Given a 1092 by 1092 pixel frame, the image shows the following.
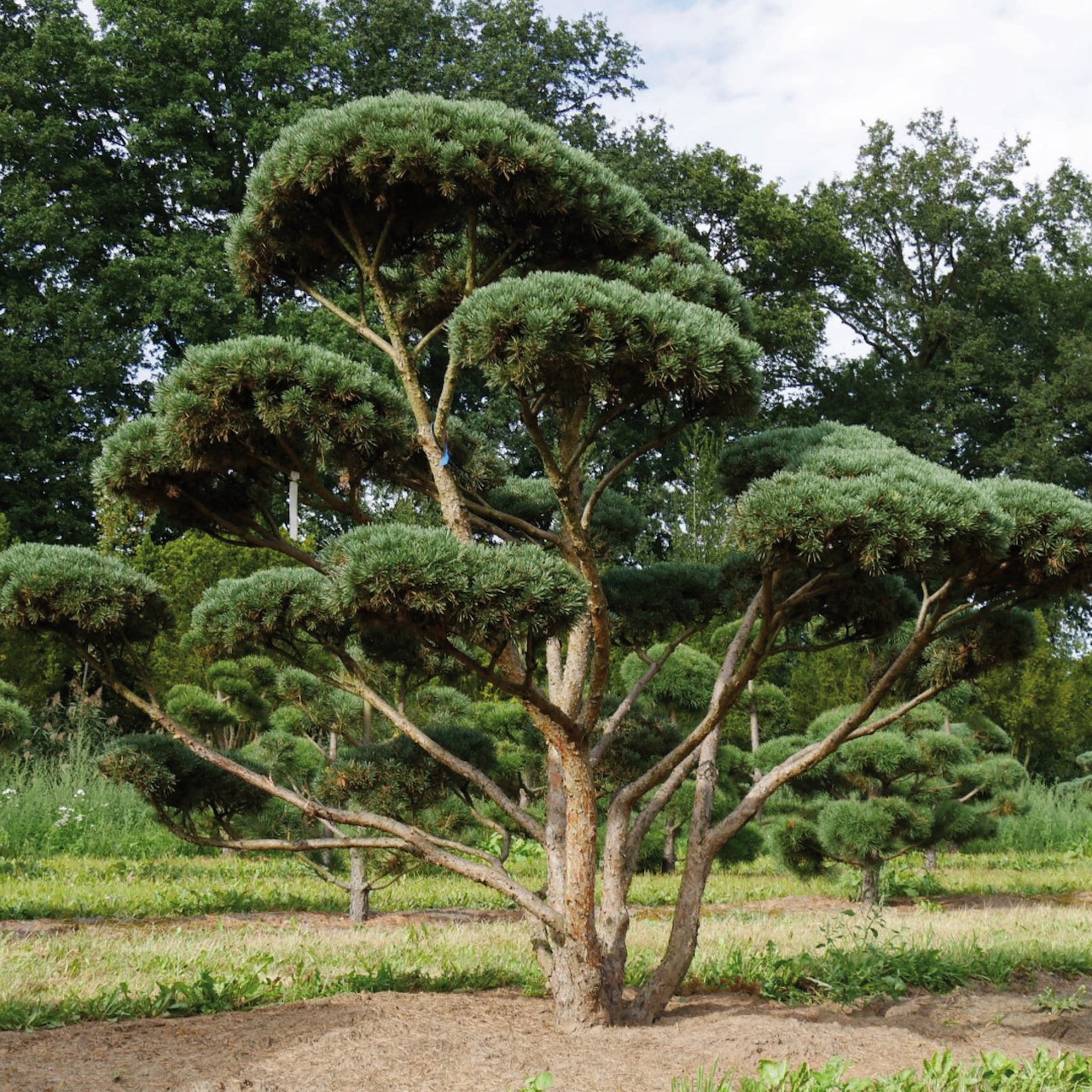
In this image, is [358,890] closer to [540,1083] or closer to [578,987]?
[578,987]

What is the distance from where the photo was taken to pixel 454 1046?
4.43 meters

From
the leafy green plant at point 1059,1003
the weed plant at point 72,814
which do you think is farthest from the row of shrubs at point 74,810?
the leafy green plant at point 1059,1003

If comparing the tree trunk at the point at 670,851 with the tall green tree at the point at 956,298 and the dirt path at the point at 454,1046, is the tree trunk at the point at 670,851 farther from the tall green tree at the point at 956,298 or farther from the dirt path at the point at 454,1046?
the tall green tree at the point at 956,298

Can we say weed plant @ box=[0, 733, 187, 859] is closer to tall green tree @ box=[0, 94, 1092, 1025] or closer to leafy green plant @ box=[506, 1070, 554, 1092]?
tall green tree @ box=[0, 94, 1092, 1025]

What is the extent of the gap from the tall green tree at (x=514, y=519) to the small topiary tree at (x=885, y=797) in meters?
3.32

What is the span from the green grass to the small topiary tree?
185 inches

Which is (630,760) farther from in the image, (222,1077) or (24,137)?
(24,137)

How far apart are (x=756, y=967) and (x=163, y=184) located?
18.0m

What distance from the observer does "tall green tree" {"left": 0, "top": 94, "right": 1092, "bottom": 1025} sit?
4.28 metres

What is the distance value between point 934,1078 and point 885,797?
5.66 metres

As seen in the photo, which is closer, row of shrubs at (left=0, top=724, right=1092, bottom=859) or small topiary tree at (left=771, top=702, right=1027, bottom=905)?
small topiary tree at (left=771, top=702, right=1027, bottom=905)

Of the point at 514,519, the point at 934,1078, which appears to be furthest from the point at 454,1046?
the point at 514,519

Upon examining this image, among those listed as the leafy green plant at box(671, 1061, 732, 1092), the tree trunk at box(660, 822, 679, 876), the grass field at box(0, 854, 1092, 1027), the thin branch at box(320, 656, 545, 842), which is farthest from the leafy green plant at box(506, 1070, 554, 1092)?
the tree trunk at box(660, 822, 679, 876)

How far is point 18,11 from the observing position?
20.1m
